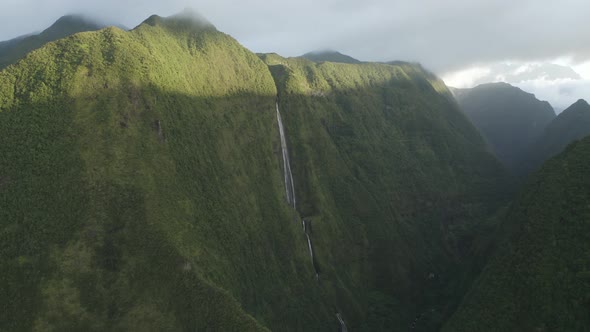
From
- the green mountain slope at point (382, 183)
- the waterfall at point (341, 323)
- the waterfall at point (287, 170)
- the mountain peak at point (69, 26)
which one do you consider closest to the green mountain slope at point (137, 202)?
the waterfall at point (341, 323)

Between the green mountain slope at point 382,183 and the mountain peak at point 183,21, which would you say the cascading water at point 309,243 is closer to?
Result: the green mountain slope at point 382,183

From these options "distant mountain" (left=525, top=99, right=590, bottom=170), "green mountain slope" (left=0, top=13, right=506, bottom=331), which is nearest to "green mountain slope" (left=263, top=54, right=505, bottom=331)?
"green mountain slope" (left=0, top=13, right=506, bottom=331)

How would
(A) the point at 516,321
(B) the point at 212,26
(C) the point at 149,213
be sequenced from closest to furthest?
(A) the point at 516,321, (C) the point at 149,213, (B) the point at 212,26

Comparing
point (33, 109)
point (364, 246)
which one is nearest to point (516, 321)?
point (364, 246)

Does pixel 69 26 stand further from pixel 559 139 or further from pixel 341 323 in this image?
pixel 559 139

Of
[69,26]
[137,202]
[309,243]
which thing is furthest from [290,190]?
[69,26]

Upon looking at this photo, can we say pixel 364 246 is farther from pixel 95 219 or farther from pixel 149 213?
pixel 95 219
